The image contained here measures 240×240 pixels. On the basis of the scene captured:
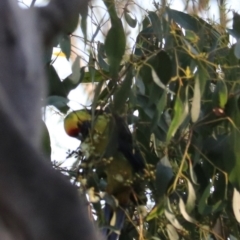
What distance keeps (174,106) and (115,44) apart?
136mm

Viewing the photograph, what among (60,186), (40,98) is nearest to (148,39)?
(40,98)

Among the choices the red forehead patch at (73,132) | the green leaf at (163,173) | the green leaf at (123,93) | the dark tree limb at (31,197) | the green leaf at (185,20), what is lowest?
the dark tree limb at (31,197)

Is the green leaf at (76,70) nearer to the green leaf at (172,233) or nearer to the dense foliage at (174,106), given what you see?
the dense foliage at (174,106)

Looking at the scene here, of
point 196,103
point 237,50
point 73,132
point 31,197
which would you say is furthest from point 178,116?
point 31,197

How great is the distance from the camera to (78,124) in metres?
1.09

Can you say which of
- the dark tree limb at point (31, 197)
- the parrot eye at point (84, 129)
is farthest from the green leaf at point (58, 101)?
the dark tree limb at point (31, 197)

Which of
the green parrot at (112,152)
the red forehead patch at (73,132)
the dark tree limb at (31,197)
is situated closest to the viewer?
the dark tree limb at (31,197)

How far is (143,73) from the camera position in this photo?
103 centimetres

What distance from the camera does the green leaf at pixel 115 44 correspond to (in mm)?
954

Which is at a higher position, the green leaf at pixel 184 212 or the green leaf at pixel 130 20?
the green leaf at pixel 130 20

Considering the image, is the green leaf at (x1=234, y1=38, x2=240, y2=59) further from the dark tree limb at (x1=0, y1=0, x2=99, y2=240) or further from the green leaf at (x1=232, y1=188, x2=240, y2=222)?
the dark tree limb at (x1=0, y1=0, x2=99, y2=240)

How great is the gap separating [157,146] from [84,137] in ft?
0.43

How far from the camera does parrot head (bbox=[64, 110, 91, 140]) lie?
1091mm

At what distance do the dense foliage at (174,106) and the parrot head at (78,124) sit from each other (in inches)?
2.5
